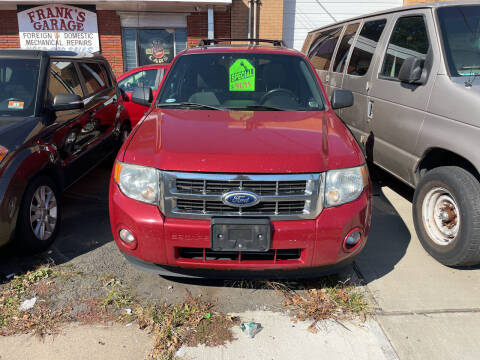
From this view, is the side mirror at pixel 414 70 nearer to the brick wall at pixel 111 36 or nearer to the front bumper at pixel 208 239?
the front bumper at pixel 208 239

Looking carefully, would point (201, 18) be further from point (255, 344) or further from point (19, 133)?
point (255, 344)

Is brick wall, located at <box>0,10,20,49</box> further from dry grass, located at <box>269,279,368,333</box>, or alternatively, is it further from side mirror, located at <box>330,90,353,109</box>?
dry grass, located at <box>269,279,368,333</box>

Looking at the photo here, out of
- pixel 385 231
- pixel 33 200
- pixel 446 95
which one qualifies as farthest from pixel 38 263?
pixel 446 95

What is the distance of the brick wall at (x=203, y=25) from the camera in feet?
40.9

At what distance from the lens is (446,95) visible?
3271 millimetres

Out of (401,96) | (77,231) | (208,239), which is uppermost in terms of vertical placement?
(401,96)

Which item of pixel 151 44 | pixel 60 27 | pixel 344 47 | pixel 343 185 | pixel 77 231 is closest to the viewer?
pixel 343 185

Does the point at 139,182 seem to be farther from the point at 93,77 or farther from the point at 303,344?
the point at 93,77

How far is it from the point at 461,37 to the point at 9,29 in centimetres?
1350

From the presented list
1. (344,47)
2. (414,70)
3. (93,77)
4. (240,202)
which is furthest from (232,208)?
(344,47)

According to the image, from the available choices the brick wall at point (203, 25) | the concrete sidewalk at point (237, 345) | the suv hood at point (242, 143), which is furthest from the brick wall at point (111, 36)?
the concrete sidewalk at point (237, 345)

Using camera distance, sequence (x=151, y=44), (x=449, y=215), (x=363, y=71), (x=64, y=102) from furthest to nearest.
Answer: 1. (x=151, y=44)
2. (x=363, y=71)
3. (x=64, y=102)
4. (x=449, y=215)

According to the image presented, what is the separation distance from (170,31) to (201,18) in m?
1.09

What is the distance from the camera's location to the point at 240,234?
2.44m
